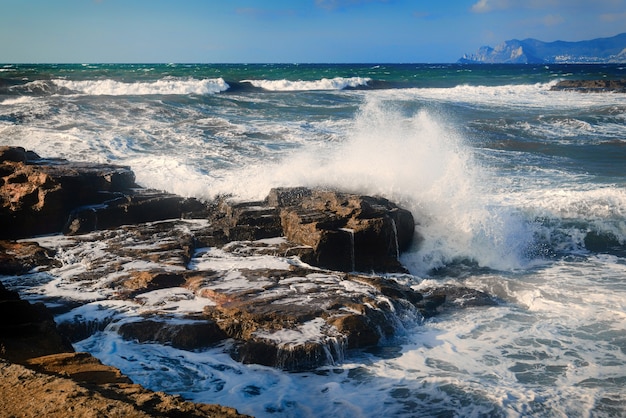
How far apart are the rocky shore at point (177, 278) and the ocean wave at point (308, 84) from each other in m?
26.2

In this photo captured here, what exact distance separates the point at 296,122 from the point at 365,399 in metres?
15.8

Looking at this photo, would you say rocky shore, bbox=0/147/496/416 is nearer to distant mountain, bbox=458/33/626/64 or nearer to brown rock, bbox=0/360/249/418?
brown rock, bbox=0/360/249/418

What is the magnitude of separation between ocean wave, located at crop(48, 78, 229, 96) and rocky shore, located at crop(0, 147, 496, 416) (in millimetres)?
19563

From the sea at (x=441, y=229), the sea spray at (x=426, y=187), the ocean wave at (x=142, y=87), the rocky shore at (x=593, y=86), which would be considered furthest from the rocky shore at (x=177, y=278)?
the rocky shore at (x=593, y=86)

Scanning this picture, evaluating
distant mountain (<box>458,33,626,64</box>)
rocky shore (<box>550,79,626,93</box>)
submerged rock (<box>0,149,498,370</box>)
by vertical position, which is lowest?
submerged rock (<box>0,149,498,370</box>)

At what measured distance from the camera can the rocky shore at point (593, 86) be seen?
34719 mm

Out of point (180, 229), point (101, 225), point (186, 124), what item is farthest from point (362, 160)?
point (186, 124)

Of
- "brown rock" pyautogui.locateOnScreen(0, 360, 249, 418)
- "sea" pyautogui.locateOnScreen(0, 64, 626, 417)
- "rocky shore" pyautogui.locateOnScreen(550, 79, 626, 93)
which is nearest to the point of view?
"brown rock" pyautogui.locateOnScreen(0, 360, 249, 418)

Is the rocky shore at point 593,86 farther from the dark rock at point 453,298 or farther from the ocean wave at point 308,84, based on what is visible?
the dark rock at point 453,298

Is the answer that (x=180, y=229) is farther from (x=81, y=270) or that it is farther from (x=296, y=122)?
(x=296, y=122)

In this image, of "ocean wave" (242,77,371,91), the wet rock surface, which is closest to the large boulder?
the wet rock surface

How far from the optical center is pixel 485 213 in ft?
31.0

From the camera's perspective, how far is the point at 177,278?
657 centimetres

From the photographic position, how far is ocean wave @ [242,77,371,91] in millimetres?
35688
